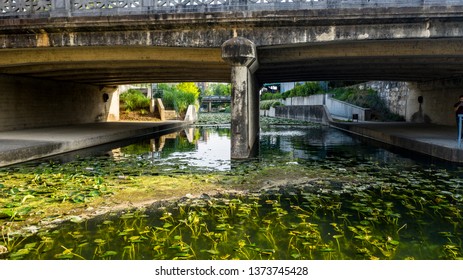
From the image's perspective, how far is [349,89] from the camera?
3412 centimetres

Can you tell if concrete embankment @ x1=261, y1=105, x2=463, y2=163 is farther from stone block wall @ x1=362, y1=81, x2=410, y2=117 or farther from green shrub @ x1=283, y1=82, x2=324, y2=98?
stone block wall @ x1=362, y1=81, x2=410, y2=117

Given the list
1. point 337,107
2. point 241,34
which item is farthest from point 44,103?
point 337,107

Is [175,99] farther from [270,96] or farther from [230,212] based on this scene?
[230,212]

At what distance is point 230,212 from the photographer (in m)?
5.67

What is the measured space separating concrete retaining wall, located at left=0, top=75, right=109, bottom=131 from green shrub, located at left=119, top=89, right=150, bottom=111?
19.6 ft

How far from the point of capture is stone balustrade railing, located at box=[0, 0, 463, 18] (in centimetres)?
1062

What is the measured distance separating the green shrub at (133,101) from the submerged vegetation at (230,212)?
2352cm

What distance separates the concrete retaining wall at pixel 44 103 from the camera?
16797 millimetres

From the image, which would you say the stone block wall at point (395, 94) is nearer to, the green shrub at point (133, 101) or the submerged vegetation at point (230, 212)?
the submerged vegetation at point (230, 212)

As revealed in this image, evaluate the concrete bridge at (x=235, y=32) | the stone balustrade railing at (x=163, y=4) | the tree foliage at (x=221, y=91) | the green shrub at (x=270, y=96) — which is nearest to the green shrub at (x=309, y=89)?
the green shrub at (x=270, y=96)

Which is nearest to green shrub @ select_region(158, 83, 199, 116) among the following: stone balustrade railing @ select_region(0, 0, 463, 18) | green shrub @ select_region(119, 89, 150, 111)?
green shrub @ select_region(119, 89, 150, 111)

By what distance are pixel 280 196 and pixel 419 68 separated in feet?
43.0

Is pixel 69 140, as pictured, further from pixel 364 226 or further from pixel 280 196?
pixel 364 226
